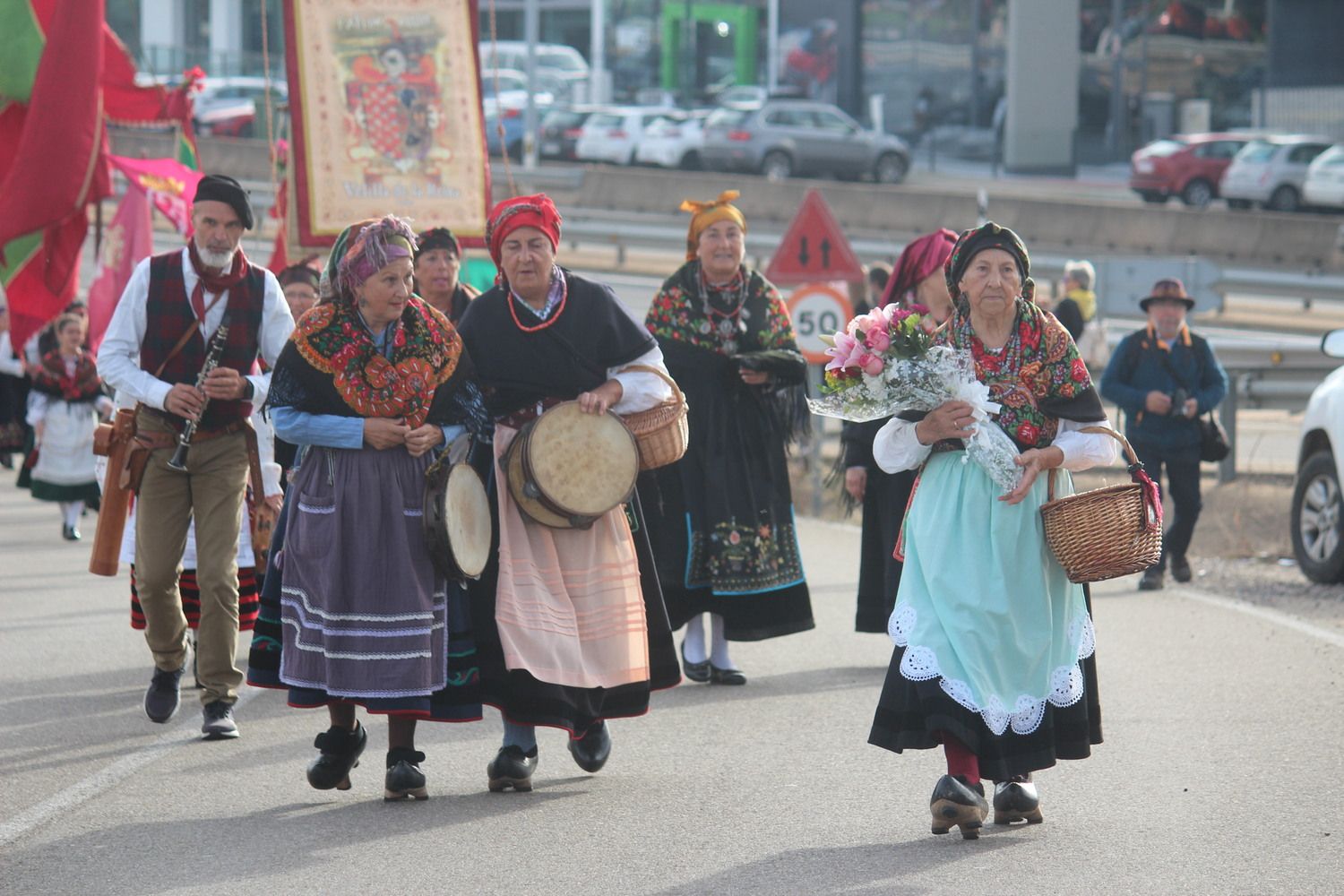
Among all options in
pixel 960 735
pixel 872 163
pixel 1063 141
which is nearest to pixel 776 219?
pixel 872 163

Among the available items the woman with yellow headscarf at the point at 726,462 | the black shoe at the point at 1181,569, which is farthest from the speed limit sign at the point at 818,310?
the woman with yellow headscarf at the point at 726,462

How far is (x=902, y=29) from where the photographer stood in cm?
5516

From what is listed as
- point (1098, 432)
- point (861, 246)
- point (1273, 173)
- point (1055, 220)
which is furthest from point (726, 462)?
point (1273, 173)

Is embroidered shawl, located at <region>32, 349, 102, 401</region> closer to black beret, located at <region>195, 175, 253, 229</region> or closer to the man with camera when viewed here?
the man with camera

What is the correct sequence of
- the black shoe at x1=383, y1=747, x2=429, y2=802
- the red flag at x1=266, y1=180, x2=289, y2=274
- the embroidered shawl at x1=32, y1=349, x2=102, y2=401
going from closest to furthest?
the black shoe at x1=383, y1=747, x2=429, y2=802, the red flag at x1=266, y1=180, x2=289, y2=274, the embroidered shawl at x1=32, y1=349, x2=102, y2=401

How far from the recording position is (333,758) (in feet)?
21.6

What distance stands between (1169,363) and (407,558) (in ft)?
22.1

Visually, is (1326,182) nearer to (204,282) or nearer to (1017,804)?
(204,282)

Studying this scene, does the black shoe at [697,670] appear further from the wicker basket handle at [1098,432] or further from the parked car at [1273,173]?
the parked car at [1273,173]

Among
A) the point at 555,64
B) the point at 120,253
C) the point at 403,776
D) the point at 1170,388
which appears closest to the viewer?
the point at 403,776

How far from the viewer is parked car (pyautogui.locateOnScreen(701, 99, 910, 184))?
3928 centimetres

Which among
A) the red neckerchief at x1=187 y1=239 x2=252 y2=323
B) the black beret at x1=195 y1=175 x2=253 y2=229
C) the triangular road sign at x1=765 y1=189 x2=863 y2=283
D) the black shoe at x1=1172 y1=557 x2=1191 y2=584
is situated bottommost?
the black shoe at x1=1172 y1=557 x2=1191 y2=584

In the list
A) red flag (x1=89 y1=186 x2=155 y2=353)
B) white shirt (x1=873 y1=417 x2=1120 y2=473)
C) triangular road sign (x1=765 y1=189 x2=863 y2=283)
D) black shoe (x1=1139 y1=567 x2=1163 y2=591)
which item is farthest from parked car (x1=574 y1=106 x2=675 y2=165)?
white shirt (x1=873 y1=417 x2=1120 y2=473)

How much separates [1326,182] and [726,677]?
94.6 ft
